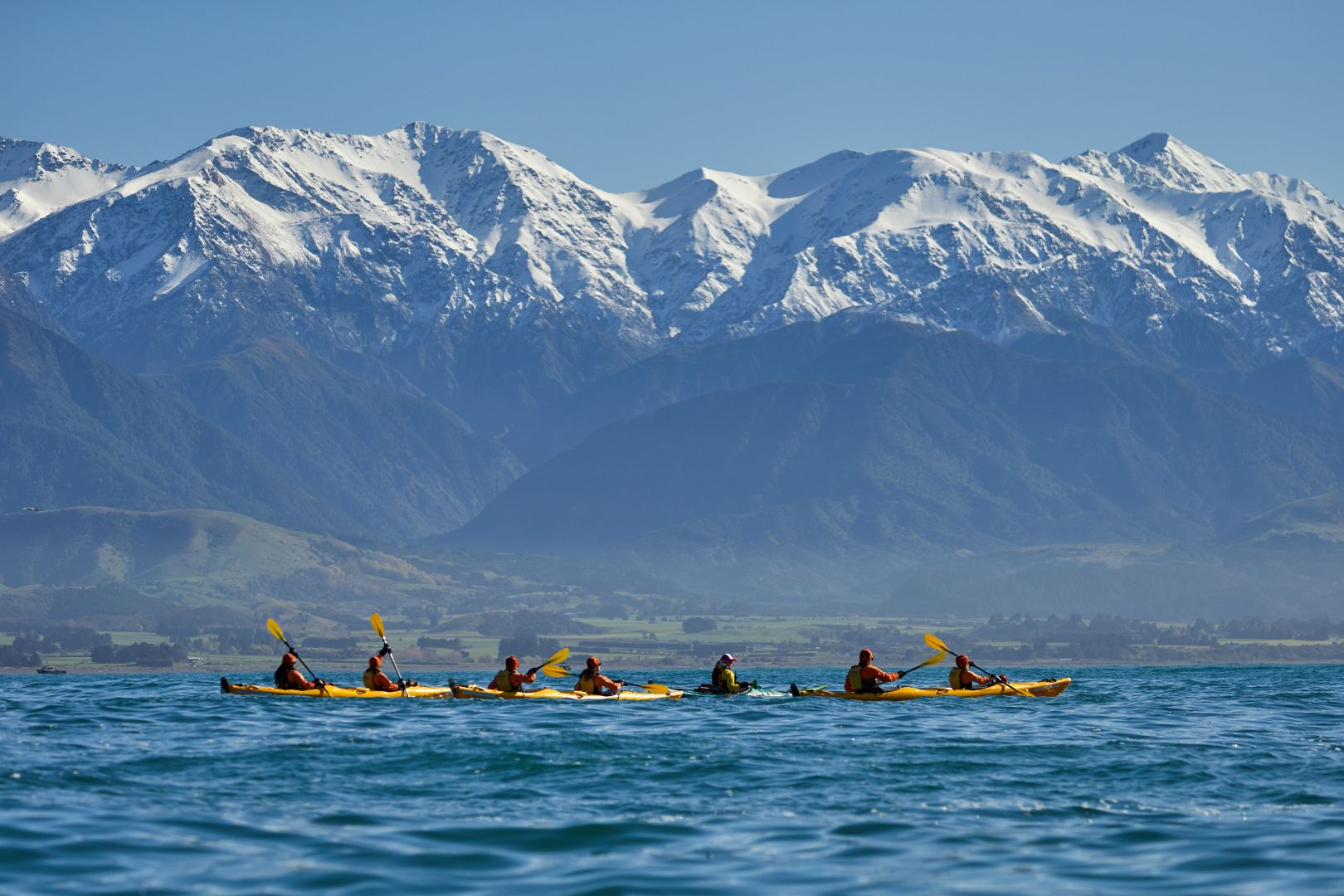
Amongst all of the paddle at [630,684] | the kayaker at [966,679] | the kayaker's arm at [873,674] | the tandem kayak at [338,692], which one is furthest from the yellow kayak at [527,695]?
the kayaker at [966,679]

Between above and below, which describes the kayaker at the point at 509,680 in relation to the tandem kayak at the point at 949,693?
above

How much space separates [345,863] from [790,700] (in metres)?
51.5

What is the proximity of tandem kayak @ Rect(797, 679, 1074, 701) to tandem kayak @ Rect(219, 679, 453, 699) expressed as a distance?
17.1 m

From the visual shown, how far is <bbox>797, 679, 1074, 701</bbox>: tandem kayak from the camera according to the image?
291 feet

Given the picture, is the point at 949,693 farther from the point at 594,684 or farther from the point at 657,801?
the point at 657,801

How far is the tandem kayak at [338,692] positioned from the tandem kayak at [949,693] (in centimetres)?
1705

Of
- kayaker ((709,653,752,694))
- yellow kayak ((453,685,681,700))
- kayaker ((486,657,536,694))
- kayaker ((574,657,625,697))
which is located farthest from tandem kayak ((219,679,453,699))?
kayaker ((709,653,752,694))

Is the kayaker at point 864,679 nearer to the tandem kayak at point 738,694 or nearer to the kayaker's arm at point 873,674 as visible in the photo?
the kayaker's arm at point 873,674

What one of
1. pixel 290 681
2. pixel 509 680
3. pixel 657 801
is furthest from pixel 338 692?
pixel 657 801

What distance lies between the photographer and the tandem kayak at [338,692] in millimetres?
83688


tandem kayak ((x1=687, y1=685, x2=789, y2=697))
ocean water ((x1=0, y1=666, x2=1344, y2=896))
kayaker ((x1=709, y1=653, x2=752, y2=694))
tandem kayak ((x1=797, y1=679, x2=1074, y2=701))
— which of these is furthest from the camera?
kayaker ((x1=709, y1=653, x2=752, y2=694))

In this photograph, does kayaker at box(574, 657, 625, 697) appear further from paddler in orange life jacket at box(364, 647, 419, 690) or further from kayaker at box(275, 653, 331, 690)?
kayaker at box(275, 653, 331, 690)

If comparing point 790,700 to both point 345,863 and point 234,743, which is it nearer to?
point 234,743

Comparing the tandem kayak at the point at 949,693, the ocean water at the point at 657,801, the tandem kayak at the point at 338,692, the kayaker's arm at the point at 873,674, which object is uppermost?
the kayaker's arm at the point at 873,674
